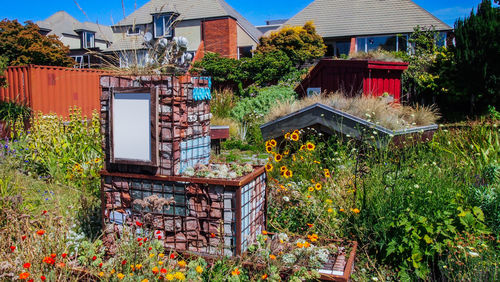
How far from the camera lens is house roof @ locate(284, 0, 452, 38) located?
24.0 metres

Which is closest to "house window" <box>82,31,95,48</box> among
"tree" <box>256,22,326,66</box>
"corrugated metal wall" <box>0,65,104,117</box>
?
"tree" <box>256,22,326,66</box>

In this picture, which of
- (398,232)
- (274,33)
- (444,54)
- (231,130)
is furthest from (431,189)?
(274,33)

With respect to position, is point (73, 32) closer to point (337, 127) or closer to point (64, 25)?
point (64, 25)

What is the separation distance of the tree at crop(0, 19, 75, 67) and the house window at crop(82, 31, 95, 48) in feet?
46.1

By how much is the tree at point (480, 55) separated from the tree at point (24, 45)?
23152mm

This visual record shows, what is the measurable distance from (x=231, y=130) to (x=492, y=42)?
29.2 ft

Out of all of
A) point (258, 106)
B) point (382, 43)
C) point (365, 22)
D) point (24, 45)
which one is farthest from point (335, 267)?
point (24, 45)

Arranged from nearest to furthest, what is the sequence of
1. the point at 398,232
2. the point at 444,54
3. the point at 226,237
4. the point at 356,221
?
the point at 226,237 → the point at 398,232 → the point at 356,221 → the point at 444,54

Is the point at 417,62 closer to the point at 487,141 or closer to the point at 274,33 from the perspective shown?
the point at 274,33

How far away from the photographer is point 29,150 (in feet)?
23.1

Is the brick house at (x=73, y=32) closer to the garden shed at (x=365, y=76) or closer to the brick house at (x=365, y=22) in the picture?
the brick house at (x=365, y=22)

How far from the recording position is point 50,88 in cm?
1391

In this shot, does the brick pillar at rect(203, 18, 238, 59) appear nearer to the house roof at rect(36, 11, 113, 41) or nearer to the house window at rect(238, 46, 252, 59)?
the house window at rect(238, 46, 252, 59)

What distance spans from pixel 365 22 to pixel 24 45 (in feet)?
67.8
